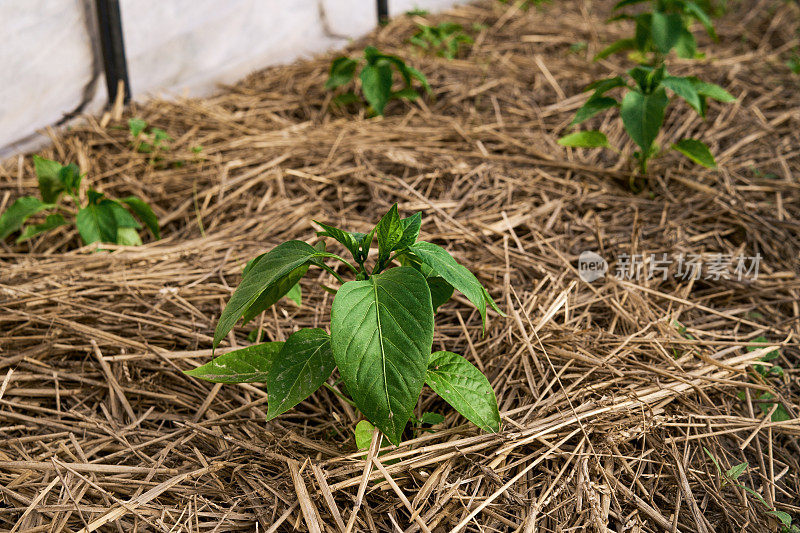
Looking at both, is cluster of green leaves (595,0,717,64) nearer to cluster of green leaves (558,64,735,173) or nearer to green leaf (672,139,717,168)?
cluster of green leaves (558,64,735,173)

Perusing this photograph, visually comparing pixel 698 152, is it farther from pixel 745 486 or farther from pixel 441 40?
pixel 441 40

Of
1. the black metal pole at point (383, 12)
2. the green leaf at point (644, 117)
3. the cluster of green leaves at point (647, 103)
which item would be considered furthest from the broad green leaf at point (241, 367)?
the black metal pole at point (383, 12)

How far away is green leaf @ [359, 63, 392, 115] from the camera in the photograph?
98.0 inches

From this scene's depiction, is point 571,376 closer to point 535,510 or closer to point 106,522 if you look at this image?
point 535,510

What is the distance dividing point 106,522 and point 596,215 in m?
1.52

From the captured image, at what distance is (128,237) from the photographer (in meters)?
1.96

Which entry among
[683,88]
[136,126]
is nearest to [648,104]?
[683,88]

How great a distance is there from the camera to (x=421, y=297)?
1.04m

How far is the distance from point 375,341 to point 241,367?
0.34 m

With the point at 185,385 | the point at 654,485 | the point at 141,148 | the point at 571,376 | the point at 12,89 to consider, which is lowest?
the point at 654,485

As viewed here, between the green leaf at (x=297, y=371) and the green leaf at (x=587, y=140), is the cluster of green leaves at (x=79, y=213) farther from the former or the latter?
the green leaf at (x=587, y=140)

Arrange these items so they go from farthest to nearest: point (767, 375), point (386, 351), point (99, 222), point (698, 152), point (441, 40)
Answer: point (441, 40) → point (698, 152) → point (99, 222) → point (767, 375) → point (386, 351)

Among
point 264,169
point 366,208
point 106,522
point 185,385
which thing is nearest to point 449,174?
point 366,208

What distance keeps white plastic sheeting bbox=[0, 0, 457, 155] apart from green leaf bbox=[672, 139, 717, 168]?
2.05 meters
